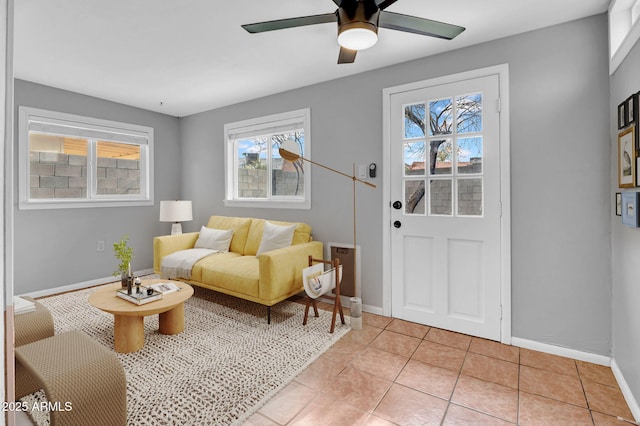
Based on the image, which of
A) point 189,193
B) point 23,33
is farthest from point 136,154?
point 23,33

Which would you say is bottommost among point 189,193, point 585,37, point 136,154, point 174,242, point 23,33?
point 174,242

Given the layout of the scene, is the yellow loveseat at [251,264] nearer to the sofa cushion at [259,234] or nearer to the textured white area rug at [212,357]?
the sofa cushion at [259,234]

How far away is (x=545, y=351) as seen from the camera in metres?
2.35

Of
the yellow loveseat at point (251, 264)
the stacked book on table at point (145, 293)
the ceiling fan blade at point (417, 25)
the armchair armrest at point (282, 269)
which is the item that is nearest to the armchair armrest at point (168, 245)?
the yellow loveseat at point (251, 264)

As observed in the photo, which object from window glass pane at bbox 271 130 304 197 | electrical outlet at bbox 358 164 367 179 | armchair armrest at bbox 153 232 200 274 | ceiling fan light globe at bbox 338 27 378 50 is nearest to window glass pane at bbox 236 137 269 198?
window glass pane at bbox 271 130 304 197

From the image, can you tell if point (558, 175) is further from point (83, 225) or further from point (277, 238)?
point (83, 225)

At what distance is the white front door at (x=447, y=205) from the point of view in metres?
2.53

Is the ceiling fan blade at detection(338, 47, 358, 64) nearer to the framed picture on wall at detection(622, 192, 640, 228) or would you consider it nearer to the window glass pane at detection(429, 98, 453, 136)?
the window glass pane at detection(429, 98, 453, 136)

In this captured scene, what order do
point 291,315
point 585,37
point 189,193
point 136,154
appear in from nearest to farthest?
1. point 585,37
2. point 291,315
3. point 136,154
4. point 189,193

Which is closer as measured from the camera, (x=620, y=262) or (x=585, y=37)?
(x=620, y=262)

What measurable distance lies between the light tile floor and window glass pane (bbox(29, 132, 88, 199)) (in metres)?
3.68

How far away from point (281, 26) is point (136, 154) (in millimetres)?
3613

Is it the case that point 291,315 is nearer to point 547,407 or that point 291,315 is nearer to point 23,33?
point 547,407

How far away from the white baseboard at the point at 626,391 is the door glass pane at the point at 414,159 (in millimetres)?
1844
